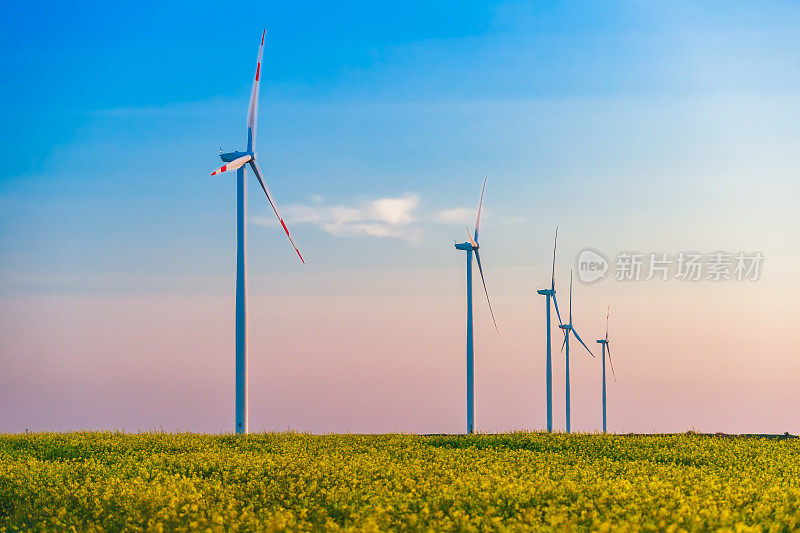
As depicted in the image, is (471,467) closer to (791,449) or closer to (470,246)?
(791,449)

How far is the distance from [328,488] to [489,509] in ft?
15.8

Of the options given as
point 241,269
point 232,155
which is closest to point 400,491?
point 241,269

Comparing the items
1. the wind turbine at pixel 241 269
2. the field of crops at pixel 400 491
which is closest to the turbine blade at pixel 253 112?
the wind turbine at pixel 241 269

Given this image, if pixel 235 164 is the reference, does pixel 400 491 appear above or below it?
below

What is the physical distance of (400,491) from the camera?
16.9 m

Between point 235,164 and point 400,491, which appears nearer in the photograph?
point 400,491

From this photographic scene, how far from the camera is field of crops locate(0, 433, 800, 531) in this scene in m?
13.7

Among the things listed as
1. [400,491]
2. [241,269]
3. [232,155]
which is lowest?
[400,491]

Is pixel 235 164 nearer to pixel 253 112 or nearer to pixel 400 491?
pixel 253 112

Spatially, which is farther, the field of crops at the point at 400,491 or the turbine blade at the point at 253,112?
the turbine blade at the point at 253,112

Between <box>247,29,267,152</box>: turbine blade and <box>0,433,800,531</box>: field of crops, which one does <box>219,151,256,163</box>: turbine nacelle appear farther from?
<box>0,433,800,531</box>: field of crops

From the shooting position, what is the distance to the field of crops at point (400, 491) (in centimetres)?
1373

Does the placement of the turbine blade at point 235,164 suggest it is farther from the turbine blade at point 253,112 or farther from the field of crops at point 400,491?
the field of crops at point 400,491

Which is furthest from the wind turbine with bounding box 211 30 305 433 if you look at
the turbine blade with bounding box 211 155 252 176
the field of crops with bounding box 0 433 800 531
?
the field of crops with bounding box 0 433 800 531
